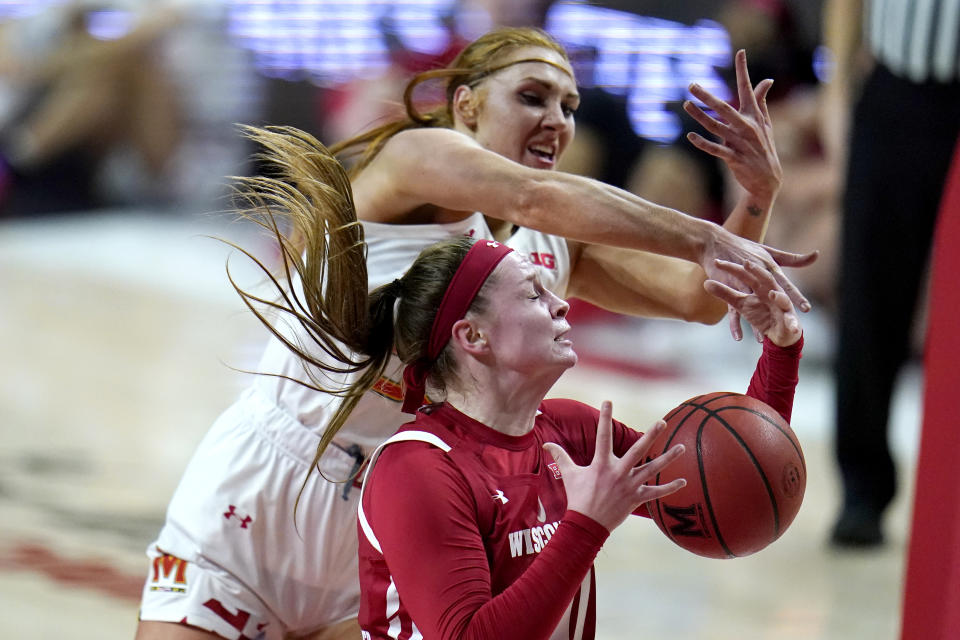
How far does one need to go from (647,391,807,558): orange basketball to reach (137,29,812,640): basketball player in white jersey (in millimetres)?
454

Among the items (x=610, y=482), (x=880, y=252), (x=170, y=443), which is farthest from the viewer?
(x=170, y=443)

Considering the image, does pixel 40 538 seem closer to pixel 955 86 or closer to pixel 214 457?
pixel 214 457

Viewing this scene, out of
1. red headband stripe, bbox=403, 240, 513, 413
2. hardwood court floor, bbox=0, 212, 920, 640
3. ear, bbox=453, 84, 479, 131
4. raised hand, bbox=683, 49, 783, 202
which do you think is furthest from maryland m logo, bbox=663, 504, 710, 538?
hardwood court floor, bbox=0, 212, 920, 640

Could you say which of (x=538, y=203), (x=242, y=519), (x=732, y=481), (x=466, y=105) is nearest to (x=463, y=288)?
(x=538, y=203)

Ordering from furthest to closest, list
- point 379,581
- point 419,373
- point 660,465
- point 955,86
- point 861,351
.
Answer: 1. point 861,351
2. point 955,86
3. point 419,373
4. point 379,581
5. point 660,465

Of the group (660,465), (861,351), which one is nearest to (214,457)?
(660,465)

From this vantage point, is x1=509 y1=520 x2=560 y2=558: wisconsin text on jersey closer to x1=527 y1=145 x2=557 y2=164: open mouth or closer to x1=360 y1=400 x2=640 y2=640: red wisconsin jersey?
x1=360 y1=400 x2=640 y2=640: red wisconsin jersey

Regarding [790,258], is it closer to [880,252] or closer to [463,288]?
[463,288]

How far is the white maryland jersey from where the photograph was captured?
292 cm

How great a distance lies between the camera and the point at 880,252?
18.1ft

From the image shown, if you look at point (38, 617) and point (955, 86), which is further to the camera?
point (955, 86)

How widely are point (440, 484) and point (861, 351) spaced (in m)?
3.77

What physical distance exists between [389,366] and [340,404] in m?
0.14

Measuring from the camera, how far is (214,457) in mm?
3000
